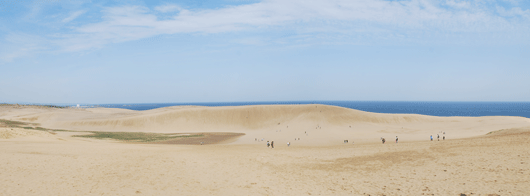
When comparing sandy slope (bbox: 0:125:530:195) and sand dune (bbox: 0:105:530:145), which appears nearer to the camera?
sandy slope (bbox: 0:125:530:195)

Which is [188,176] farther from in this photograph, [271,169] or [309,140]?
[309,140]

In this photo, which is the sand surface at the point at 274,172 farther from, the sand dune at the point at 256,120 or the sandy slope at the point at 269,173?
the sand dune at the point at 256,120

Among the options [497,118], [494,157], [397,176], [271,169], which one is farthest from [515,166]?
[497,118]

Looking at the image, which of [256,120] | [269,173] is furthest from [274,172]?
[256,120]

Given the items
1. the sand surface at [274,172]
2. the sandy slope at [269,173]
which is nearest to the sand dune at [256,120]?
the sand surface at [274,172]

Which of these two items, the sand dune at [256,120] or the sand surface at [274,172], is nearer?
the sand surface at [274,172]

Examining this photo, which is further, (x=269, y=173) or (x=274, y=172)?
(x=274, y=172)

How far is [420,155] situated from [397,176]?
237 inches

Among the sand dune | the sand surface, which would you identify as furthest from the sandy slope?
the sand dune

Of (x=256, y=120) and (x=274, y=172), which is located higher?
(x=256, y=120)

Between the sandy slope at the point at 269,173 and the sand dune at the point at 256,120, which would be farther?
the sand dune at the point at 256,120

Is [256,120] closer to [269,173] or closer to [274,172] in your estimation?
[274,172]

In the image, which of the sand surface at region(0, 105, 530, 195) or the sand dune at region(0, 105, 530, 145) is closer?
the sand surface at region(0, 105, 530, 195)

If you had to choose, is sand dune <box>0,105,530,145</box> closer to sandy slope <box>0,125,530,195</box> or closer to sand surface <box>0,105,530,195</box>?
sand surface <box>0,105,530,195</box>
